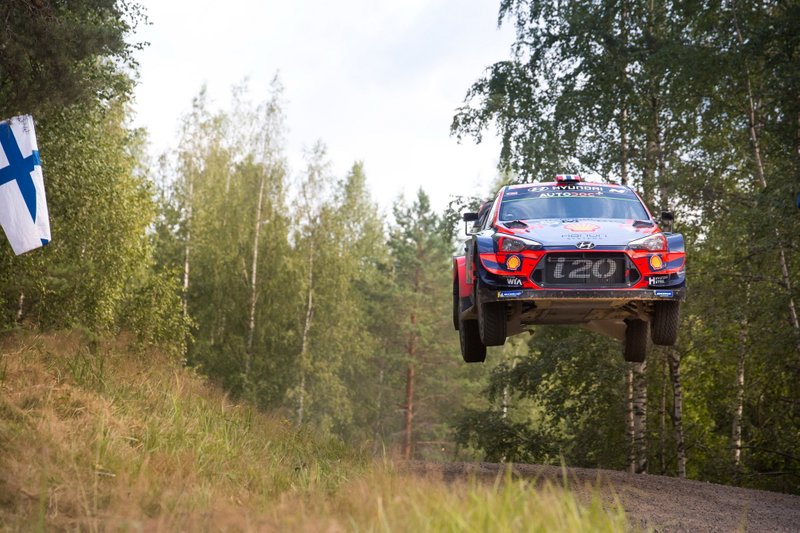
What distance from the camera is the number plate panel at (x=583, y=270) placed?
764 cm

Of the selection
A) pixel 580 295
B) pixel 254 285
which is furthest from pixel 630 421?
pixel 254 285

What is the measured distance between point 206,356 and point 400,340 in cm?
1082

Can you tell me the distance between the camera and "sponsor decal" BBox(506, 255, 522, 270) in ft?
25.2

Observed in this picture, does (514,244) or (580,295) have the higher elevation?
(514,244)

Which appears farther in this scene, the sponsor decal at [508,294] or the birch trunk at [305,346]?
the birch trunk at [305,346]

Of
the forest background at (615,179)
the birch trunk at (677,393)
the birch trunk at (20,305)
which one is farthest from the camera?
the birch trunk at (20,305)

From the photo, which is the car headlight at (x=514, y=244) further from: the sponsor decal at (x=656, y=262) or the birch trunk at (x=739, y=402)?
the birch trunk at (x=739, y=402)

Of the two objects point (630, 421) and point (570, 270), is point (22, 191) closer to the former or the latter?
point (570, 270)

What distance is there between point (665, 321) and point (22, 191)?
707 centimetres

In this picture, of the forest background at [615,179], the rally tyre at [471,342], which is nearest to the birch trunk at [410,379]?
the forest background at [615,179]

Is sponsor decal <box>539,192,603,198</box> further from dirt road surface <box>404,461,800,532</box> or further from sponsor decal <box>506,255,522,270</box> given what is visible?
dirt road surface <box>404,461,800,532</box>

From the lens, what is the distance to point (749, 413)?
21453 millimetres

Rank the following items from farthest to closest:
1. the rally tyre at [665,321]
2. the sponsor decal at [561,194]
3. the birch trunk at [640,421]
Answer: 1. the birch trunk at [640,421]
2. the sponsor decal at [561,194]
3. the rally tyre at [665,321]

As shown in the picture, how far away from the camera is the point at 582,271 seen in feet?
25.0
